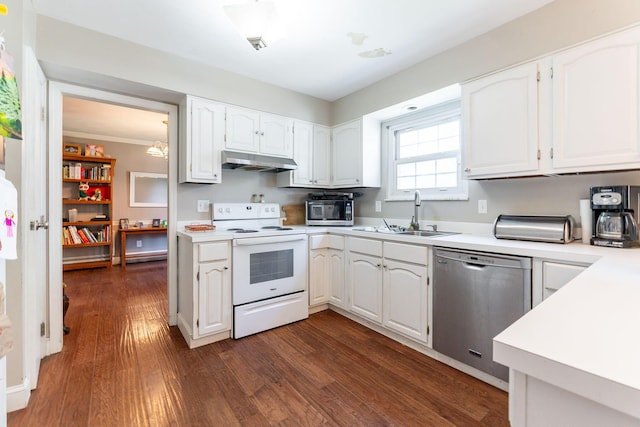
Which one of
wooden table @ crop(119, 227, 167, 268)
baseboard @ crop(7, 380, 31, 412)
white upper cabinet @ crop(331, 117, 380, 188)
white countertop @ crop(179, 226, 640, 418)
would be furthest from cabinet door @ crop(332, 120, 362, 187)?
wooden table @ crop(119, 227, 167, 268)

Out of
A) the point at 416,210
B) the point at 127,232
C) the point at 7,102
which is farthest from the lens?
the point at 127,232

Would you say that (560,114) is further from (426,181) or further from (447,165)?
(426,181)

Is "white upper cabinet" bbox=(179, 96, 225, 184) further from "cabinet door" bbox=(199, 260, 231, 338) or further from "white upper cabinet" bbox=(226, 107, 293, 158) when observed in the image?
"cabinet door" bbox=(199, 260, 231, 338)

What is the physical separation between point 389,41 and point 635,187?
1881 mm

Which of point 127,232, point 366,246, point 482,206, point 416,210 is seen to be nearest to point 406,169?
point 416,210

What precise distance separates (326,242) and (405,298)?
1.01 meters

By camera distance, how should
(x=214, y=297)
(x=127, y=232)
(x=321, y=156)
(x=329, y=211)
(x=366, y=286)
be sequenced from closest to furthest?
(x=214, y=297) < (x=366, y=286) < (x=329, y=211) < (x=321, y=156) < (x=127, y=232)

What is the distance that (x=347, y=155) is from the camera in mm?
3303

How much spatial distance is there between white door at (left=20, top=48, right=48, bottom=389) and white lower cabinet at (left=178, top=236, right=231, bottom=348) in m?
0.91

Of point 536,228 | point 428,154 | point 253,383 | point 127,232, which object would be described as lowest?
point 253,383

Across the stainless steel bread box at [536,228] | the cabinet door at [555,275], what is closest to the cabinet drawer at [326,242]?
the stainless steel bread box at [536,228]

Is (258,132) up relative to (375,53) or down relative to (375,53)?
down

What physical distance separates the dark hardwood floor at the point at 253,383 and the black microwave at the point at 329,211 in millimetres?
1118

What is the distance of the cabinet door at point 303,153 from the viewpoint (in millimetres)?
3246
